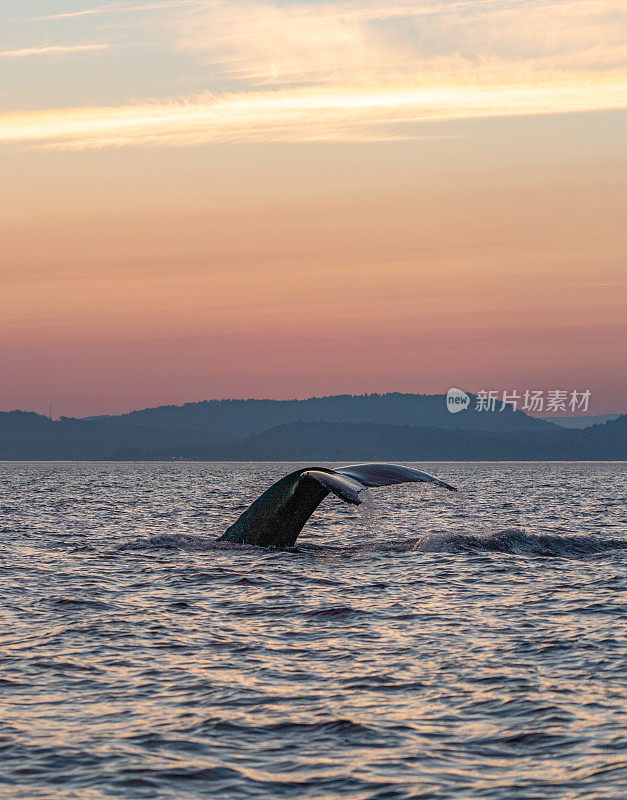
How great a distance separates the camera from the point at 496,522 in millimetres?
37719

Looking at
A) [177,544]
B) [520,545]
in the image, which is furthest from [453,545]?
[177,544]

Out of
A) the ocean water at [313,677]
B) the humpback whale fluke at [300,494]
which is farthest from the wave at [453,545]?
the ocean water at [313,677]

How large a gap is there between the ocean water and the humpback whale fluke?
657 millimetres

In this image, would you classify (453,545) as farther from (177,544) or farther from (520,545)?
(177,544)

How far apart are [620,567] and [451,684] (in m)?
11.1

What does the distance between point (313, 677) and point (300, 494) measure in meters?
9.21

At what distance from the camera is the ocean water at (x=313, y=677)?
7773mm

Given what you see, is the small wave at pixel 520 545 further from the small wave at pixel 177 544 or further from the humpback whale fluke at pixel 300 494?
the small wave at pixel 177 544

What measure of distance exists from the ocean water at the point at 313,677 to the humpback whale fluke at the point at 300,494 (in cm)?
66

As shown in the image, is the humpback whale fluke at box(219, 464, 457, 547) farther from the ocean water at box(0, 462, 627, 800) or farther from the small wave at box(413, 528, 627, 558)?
the small wave at box(413, 528, 627, 558)

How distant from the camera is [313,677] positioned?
35.4ft

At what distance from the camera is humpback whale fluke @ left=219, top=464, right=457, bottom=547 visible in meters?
16.9

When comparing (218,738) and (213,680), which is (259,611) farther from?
(218,738)

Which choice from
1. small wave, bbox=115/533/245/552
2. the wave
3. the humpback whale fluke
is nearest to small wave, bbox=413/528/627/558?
the wave
